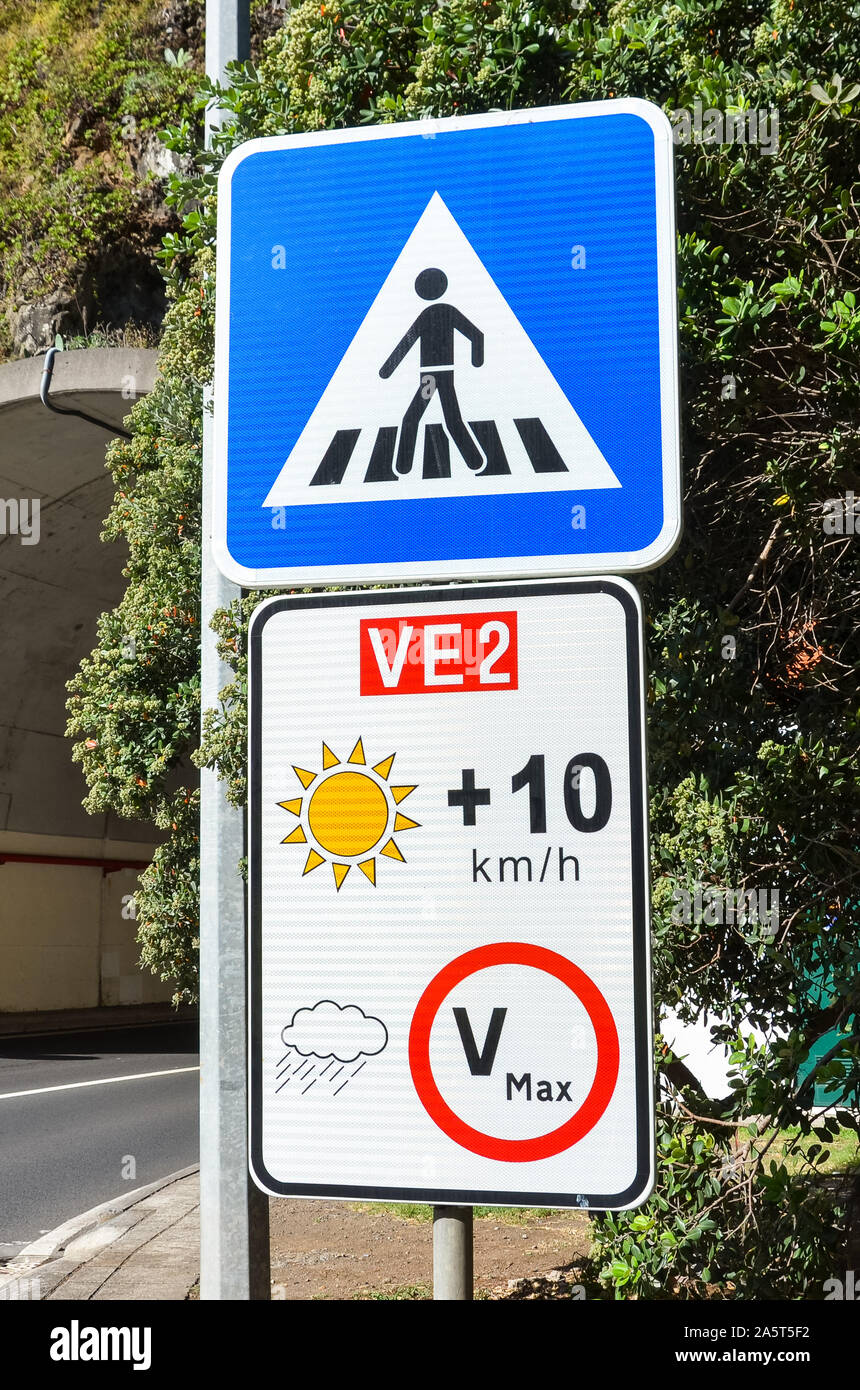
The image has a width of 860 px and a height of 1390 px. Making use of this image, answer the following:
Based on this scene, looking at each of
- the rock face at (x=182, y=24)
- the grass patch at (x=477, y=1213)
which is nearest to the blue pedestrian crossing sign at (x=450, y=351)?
the grass patch at (x=477, y=1213)

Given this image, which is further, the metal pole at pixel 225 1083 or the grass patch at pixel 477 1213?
the grass patch at pixel 477 1213

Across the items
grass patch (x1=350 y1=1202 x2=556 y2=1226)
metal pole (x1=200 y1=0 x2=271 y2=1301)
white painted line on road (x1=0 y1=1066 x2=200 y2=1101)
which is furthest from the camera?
white painted line on road (x1=0 y1=1066 x2=200 y2=1101)

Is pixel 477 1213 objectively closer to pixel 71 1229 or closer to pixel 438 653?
pixel 71 1229

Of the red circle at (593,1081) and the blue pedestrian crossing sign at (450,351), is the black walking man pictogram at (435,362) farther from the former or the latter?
the red circle at (593,1081)

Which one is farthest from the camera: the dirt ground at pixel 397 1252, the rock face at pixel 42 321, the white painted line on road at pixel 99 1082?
the rock face at pixel 42 321

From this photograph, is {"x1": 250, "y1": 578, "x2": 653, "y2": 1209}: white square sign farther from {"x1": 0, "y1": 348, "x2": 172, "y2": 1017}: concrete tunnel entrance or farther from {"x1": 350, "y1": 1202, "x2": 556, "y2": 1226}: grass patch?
{"x1": 0, "y1": 348, "x2": 172, "y2": 1017}: concrete tunnel entrance

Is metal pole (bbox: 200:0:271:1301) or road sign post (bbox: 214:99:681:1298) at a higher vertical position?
road sign post (bbox: 214:99:681:1298)

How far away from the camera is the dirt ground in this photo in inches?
254

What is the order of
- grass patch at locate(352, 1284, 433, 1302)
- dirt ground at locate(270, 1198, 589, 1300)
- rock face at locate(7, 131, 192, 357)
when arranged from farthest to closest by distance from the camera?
rock face at locate(7, 131, 192, 357), dirt ground at locate(270, 1198, 589, 1300), grass patch at locate(352, 1284, 433, 1302)

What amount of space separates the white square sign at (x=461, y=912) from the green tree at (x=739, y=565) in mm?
3005

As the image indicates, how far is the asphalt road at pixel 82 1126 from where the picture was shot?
9.30m

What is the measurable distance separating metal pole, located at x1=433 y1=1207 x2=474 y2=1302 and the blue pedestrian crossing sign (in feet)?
2.71

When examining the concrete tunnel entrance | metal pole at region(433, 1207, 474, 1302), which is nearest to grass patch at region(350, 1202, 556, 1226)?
the concrete tunnel entrance

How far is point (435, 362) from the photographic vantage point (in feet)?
5.67
